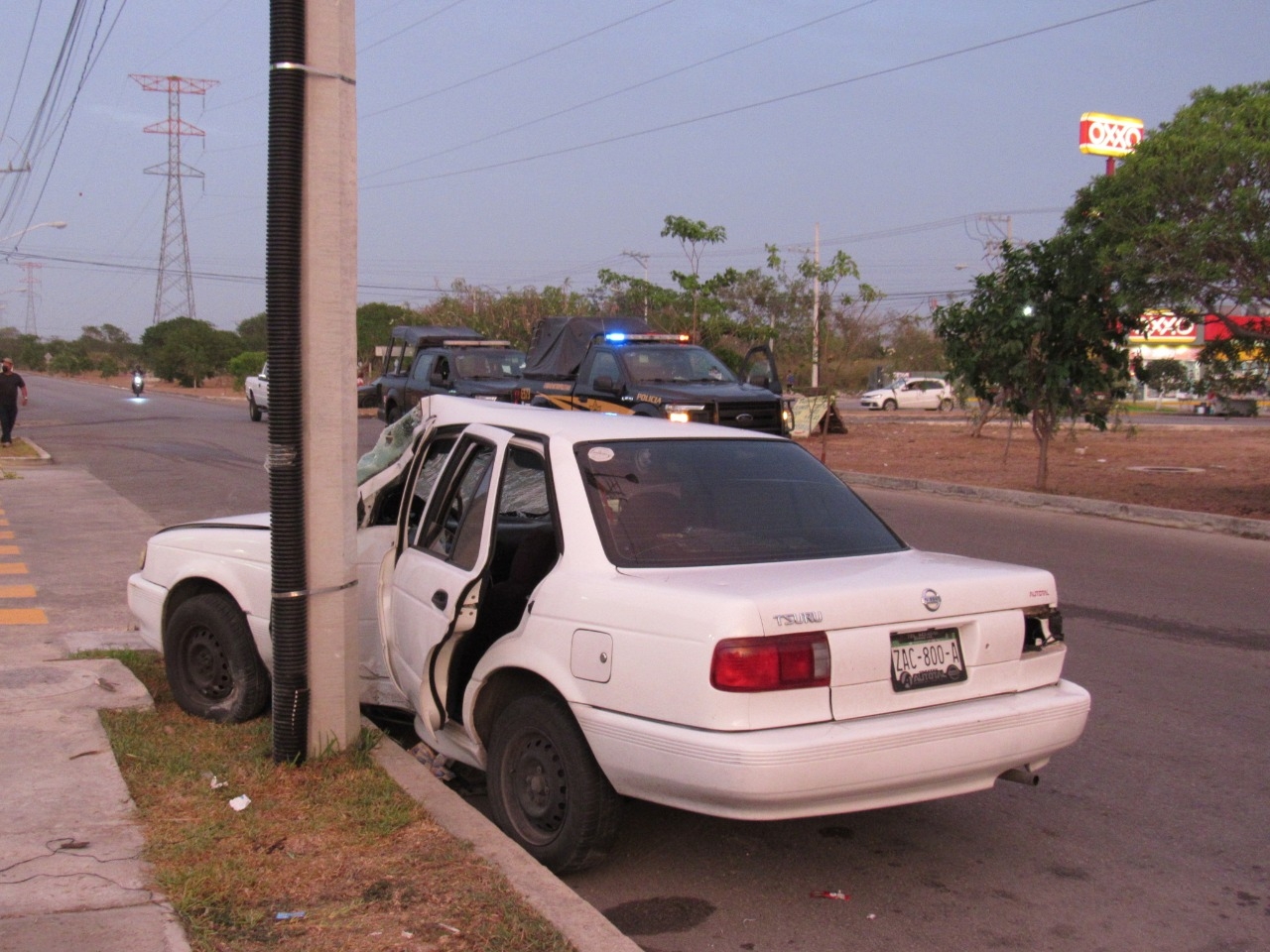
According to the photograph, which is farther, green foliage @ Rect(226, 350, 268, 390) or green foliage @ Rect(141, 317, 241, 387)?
green foliage @ Rect(141, 317, 241, 387)

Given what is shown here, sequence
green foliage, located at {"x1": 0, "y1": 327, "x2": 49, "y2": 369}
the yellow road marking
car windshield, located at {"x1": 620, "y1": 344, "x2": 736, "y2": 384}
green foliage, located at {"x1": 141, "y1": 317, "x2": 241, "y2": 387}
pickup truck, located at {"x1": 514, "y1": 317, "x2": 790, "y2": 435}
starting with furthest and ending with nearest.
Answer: green foliage, located at {"x1": 0, "y1": 327, "x2": 49, "y2": 369}
green foliage, located at {"x1": 141, "y1": 317, "x2": 241, "y2": 387}
car windshield, located at {"x1": 620, "y1": 344, "x2": 736, "y2": 384}
pickup truck, located at {"x1": 514, "y1": 317, "x2": 790, "y2": 435}
the yellow road marking

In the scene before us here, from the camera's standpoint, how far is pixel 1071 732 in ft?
14.8

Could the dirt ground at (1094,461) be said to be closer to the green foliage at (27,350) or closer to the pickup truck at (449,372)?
the pickup truck at (449,372)

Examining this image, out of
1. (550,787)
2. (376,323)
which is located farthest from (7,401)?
(376,323)

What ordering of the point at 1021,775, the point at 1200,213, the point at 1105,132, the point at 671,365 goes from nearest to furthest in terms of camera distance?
the point at 1021,775, the point at 1200,213, the point at 671,365, the point at 1105,132

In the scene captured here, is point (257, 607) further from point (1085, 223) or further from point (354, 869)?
point (1085, 223)

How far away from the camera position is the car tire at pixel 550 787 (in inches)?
166

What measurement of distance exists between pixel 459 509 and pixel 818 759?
221 cm

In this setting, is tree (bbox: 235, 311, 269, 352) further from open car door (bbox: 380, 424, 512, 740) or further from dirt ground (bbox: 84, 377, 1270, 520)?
open car door (bbox: 380, 424, 512, 740)

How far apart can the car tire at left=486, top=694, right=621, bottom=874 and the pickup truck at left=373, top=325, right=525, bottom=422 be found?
56.0 feet

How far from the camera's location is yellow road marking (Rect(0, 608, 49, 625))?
884 cm

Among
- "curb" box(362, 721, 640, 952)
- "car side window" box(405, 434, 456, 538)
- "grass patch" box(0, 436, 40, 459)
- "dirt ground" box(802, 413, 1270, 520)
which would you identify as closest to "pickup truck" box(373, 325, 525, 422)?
"dirt ground" box(802, 413, 1270, 520)

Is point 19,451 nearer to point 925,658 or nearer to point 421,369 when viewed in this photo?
point 421,369

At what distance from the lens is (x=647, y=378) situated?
1825 centimetres
